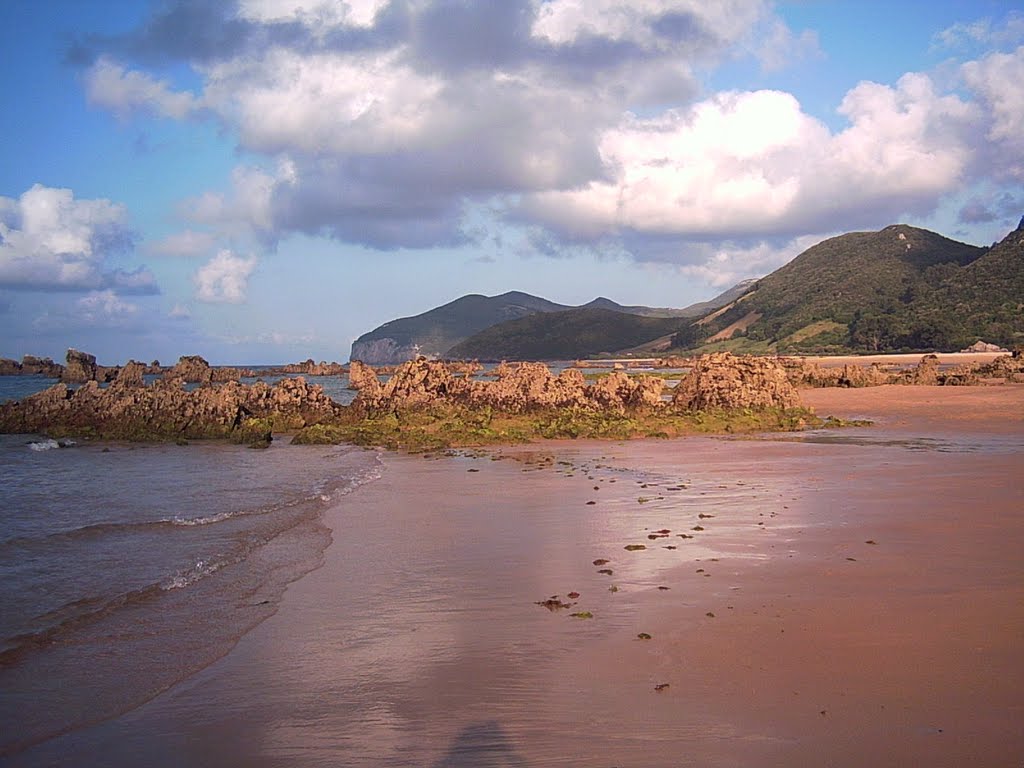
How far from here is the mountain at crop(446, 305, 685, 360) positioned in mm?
166500

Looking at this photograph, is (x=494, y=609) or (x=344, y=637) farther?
(x=494, y=609)

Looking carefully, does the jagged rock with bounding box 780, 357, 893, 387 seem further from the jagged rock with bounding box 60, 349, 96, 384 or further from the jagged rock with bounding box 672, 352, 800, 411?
the jagged rock with bounding box 60, 349, 96, 384

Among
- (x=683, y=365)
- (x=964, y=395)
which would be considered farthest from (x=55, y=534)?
(x=683, y=365)

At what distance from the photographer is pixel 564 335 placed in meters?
174

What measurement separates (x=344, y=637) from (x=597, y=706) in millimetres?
2585

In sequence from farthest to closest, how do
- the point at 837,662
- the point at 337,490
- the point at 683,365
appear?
1. the point at 683,365
2. the point at 337,490
3. the point at 837,662

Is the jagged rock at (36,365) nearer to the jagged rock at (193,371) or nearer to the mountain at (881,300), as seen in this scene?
the jagged rock at (193,371)

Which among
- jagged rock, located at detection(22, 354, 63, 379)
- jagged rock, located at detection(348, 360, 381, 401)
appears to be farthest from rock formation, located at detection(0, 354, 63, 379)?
jagged rock, located at detection(348, 360, 381, 401)

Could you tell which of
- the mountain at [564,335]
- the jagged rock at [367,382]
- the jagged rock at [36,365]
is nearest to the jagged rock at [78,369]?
the jagged rock at [36,365]

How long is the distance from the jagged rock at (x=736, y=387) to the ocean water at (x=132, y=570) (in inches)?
531

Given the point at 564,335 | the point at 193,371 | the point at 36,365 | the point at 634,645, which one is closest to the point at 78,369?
the point at 193,371

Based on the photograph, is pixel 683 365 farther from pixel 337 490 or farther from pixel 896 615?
pixel 896 615

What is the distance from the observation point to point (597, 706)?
4953mm

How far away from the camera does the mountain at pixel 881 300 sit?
8296cm
